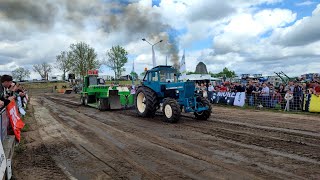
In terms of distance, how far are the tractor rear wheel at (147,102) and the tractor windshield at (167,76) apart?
2.49 ft

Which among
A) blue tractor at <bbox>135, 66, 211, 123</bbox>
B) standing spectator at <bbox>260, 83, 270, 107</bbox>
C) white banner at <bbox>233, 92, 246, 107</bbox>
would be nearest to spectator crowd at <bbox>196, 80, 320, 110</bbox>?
standing spectator at <bbox>260, 83, 270, 107</bbox>

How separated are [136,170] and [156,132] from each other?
404 centimetres

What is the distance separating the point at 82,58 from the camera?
196ft

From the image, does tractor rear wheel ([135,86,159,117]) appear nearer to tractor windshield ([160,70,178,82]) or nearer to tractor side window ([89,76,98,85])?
tractor windshield ([160,70,178,82])

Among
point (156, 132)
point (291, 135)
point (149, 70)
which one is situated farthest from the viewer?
point (149, 70)

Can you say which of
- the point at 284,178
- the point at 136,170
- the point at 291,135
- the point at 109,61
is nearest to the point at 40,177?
the point at 136,170

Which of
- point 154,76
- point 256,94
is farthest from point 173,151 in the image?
point 256,94

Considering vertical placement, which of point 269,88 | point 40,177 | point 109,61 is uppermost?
point 109,61

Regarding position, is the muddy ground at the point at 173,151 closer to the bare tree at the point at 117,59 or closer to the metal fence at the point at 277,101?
the metal fence at the point at 277,101

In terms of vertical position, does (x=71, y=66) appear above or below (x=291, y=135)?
above

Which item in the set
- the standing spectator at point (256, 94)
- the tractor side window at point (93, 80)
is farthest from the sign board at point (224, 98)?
the tractor side window at point (93, 80)

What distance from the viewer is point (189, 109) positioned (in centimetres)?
1203

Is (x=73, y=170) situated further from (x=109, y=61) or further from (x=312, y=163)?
(x=109, y=61)

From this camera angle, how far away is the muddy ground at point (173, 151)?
5691 mm
